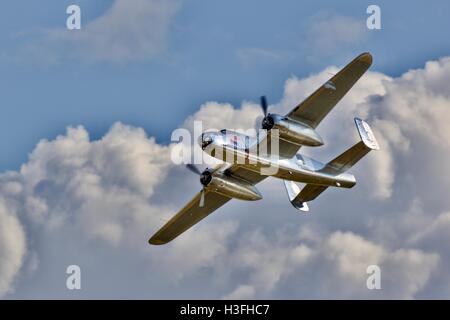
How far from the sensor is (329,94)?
56500 millimetres

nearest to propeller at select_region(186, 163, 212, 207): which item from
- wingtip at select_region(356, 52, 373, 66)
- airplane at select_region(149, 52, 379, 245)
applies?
airplane at select_region(149, 52, 379, 245)

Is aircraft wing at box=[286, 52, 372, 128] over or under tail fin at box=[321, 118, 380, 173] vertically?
over

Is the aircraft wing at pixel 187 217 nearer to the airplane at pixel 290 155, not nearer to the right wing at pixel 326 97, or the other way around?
the airplane at pixel 290 155

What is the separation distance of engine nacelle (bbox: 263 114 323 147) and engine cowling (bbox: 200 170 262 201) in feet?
18.0

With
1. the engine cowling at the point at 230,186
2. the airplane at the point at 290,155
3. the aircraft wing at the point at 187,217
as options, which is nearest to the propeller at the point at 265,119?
the airplane at the point at 290,155

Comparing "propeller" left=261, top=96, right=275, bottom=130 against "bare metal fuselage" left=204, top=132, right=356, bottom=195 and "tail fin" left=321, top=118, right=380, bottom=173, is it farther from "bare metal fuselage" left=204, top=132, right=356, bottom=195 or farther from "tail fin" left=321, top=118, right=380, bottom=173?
"tail fin" left=321, top=118, right=380, bottom=173

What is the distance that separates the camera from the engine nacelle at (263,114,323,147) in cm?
5638

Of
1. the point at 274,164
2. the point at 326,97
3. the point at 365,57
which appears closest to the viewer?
the point at 365,57

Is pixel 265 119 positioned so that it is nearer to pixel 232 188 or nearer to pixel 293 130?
pixel 293 130

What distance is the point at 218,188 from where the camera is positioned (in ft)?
198

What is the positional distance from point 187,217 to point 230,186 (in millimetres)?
5916

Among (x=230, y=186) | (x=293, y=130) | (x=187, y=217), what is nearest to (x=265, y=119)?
(x=293, y=130)

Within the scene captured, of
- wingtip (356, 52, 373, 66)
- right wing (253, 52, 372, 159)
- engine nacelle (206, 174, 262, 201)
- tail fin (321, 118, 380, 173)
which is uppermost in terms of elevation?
wingtip (356, 52, 373, 66)
